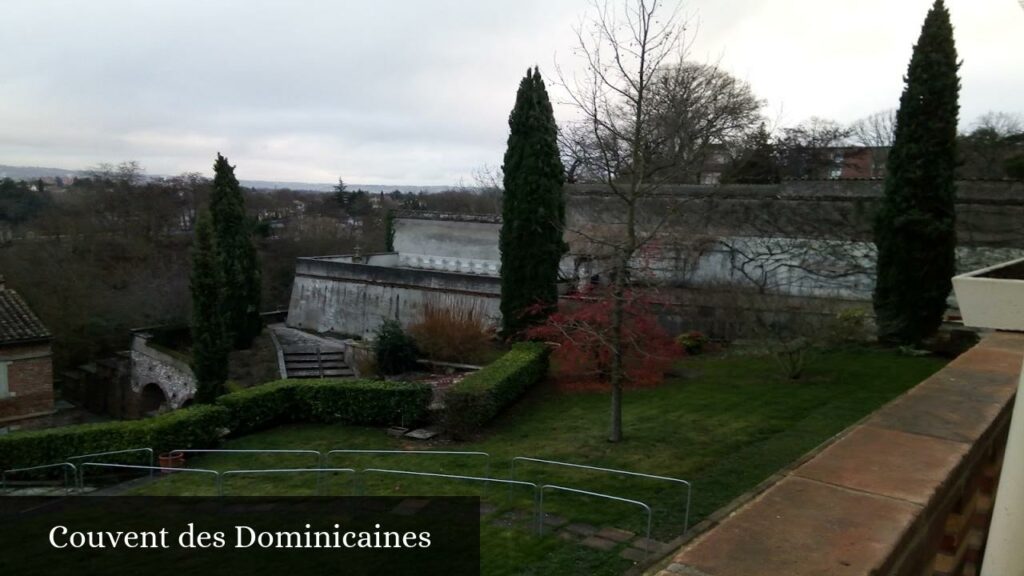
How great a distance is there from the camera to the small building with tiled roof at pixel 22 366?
56.4ft

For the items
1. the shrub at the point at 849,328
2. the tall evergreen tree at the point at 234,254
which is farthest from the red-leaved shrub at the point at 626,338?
the tall evergreen tree at the point at 234,254

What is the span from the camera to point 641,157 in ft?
33.6

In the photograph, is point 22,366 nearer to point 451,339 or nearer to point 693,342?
point 451,339

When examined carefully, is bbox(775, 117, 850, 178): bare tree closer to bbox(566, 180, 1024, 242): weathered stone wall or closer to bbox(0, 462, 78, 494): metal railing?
bbox(566, 180, 1024, 242): weathered stone wall

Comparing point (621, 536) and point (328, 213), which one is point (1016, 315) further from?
point (328, 213)

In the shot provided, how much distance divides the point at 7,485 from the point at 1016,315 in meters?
16.3

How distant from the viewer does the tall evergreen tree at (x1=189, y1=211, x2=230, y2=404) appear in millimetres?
17016

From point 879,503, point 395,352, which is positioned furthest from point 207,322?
point 879,503

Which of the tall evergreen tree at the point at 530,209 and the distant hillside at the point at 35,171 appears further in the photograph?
the distant hillside at the point at 35,171

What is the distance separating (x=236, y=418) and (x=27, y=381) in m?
8.13

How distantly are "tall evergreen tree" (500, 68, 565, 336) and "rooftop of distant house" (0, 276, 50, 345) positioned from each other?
13779 mm

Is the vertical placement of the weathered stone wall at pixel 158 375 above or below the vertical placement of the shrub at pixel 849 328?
below

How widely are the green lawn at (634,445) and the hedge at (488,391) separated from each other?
356mm

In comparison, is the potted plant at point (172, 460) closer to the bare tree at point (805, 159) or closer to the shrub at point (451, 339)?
the shrub at point (451, 339)
